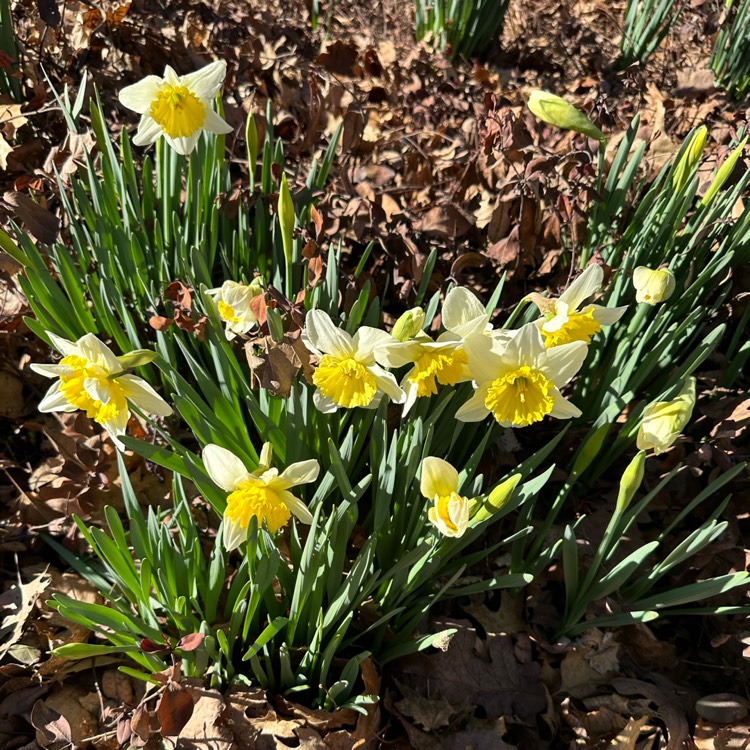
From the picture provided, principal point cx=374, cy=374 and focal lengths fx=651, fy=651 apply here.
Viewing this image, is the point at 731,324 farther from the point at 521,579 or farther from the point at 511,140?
the point at 521,579

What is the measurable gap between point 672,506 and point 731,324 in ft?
2.17

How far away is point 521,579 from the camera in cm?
144

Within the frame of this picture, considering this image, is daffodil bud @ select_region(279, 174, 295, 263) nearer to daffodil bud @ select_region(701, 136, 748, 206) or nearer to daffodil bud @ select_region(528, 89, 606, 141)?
daffodil bud @ select_region(528, 89, 606, 141)

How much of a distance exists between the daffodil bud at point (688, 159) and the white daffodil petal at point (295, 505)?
52.5 inches

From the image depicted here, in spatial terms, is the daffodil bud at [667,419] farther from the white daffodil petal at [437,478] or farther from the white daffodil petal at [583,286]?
the white daffodil petal at [437,478]

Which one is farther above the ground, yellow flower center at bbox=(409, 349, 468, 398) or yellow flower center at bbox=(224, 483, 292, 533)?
yellow flower center at bbox=(409, 349, 468, 398)

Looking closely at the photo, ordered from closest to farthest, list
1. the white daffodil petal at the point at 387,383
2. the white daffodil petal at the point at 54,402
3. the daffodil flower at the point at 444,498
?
the daffodil flower at the point at 444,498 → the white daffodil petal at the point at 387,383 → the white daffodil petal at the point at 54,402

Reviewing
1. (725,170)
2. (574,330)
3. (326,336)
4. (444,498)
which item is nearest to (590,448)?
(574,330)

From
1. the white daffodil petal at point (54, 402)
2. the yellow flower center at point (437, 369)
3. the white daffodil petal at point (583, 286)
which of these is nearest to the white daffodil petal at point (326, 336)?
the yellow flower center at point (437, 369)

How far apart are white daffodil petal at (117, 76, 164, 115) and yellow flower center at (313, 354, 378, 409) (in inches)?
36.8

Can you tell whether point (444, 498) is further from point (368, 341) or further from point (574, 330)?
point (574, 330)

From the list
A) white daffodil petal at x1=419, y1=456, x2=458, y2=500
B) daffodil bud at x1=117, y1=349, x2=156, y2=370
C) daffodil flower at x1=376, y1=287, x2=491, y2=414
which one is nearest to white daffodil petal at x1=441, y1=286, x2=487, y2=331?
daffodil flower at x1=376, y1=287, x2=491, y2=414

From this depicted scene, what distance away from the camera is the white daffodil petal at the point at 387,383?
52.5 inches

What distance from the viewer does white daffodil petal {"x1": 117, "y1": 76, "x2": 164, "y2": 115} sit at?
1701 millimetres
